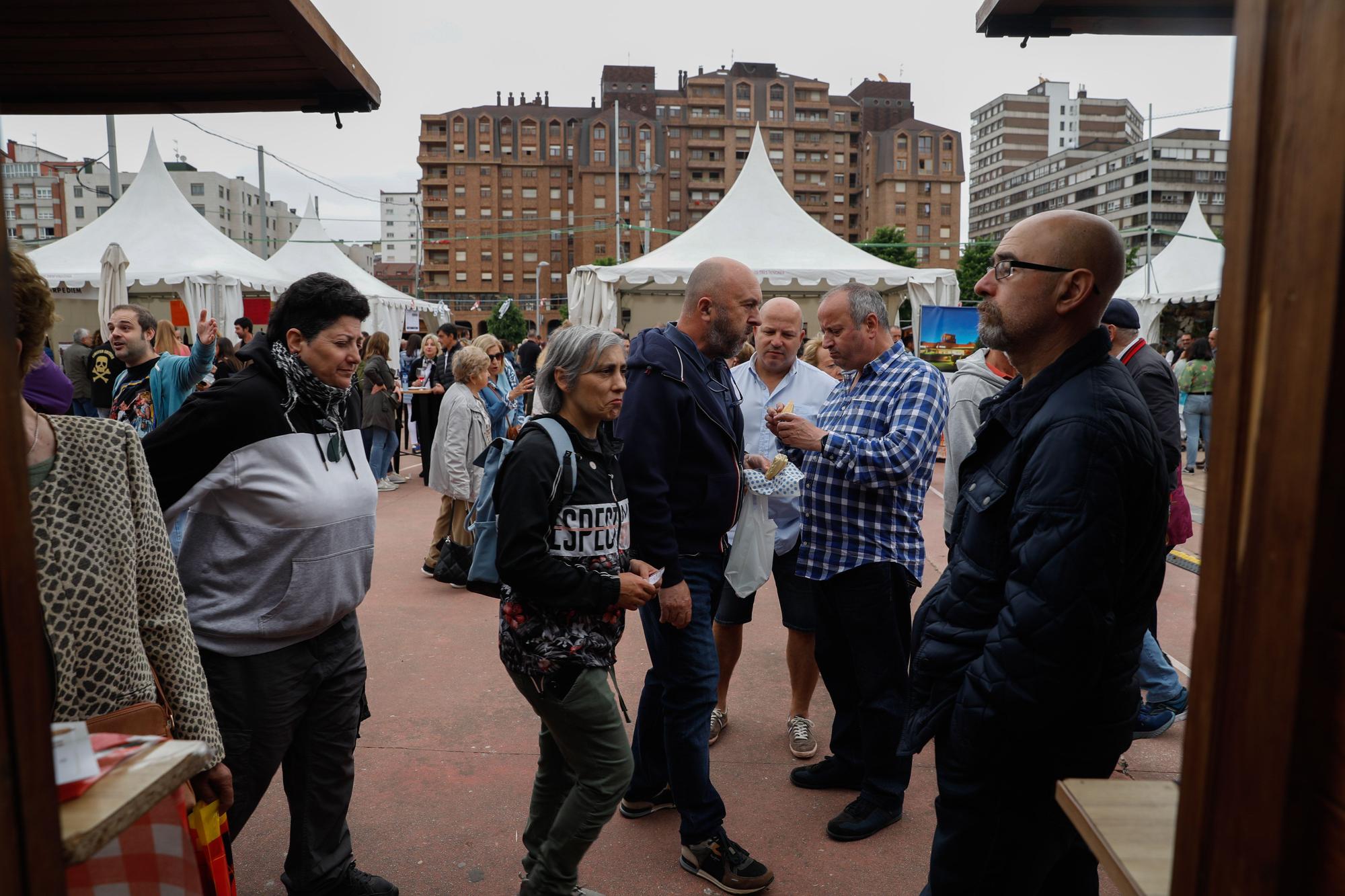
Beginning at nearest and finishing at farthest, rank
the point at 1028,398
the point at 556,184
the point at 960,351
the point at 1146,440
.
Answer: the point at 1146,440
the point at 1028,398
the point at 960,351
the point at 556,184

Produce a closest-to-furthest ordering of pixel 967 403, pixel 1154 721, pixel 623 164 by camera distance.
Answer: pixel 967 403 < pixel 1154 721 < pixel 623 164

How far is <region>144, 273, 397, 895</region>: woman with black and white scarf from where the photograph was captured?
2441mm

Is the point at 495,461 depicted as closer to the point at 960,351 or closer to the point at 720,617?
the point at 720,617

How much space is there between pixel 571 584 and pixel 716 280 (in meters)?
1.40

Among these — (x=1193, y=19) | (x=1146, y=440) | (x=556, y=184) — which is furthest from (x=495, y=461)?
(x=556, y=184)

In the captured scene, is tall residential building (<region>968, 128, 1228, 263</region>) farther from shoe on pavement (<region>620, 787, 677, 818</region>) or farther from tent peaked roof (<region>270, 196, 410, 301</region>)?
shoe on pavement (<region>620, 787, 677, 818</region>)

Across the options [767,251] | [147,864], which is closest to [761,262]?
[767,251]

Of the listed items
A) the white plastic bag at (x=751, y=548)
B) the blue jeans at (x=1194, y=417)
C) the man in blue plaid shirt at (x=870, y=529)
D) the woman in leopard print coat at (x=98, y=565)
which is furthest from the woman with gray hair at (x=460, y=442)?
the blue jeans at (x=1194, y=417)

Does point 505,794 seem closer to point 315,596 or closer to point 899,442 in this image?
point 315,596

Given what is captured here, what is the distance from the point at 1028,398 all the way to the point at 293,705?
7.36 feet

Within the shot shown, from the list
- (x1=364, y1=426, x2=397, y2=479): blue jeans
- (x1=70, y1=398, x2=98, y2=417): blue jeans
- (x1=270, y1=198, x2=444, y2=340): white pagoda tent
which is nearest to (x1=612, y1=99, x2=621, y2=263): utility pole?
(x1=270, y1=198, x2=444, y2=340): white pagoda tent

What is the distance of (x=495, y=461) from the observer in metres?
2.84

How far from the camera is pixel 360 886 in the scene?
291cm

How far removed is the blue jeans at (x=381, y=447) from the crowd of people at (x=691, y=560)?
677cm
